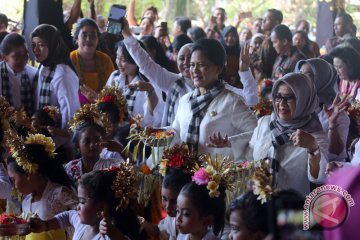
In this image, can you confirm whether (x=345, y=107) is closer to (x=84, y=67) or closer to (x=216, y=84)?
(x=216, y=84)

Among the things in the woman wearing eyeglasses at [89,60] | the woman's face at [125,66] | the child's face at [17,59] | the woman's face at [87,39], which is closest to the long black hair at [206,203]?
the woman's face at [125,66]

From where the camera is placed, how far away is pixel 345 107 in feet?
16.0

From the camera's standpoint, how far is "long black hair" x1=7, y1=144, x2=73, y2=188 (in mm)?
4438

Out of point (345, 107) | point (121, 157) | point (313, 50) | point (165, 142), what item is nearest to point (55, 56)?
point (121, 157)

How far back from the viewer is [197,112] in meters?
4.71

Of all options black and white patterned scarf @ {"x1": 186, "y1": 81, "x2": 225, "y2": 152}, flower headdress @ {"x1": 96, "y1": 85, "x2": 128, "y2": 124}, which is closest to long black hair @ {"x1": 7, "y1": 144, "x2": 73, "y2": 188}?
black and white patterned scarf @ {"x1": 186, "y1": 81, "x2": 225, "y2": 152}

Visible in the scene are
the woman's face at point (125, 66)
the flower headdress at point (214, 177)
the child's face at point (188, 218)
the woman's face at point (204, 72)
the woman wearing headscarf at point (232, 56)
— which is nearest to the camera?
the child's face at point (188, 218)

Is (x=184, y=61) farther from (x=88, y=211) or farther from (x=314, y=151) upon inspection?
(x=88, y=211)

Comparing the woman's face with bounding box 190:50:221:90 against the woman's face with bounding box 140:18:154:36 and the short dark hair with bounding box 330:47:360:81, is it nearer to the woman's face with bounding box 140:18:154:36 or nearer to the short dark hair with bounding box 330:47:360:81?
the short dark hair with bounding box 330:47:360:81

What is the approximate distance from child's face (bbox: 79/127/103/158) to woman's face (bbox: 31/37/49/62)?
1.41m

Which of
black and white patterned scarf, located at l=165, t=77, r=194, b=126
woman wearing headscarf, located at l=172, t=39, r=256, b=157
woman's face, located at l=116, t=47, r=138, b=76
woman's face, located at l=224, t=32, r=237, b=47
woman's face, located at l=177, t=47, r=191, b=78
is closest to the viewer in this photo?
woman wearing headscarf, located at l=172, t=39, r=256, b=157

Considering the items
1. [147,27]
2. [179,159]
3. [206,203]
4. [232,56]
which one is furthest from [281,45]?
[206,203]

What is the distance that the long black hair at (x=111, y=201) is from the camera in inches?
150

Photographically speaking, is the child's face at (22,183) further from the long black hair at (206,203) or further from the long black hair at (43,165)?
the long black hair at (206,203)
